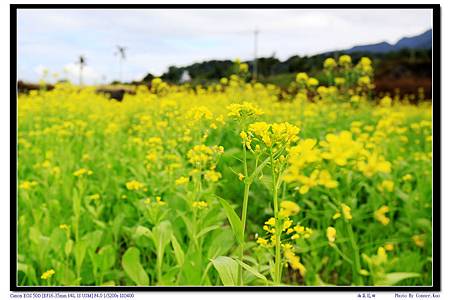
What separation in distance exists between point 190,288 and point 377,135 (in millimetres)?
1213

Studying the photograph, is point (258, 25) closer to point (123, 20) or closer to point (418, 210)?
point (123, 20)

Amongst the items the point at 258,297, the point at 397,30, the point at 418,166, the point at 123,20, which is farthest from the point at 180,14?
the point at 418,166

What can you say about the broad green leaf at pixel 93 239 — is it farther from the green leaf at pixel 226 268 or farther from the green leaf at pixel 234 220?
the green leaf at pixel 234 220

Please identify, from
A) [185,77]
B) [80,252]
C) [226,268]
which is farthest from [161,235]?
[185,77]

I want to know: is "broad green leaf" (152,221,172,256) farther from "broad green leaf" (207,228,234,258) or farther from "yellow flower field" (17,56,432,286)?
"broad green leaf" (207,228,234,258)

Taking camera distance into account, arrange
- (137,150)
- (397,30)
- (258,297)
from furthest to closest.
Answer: (137,150), (397,30), (258,297)

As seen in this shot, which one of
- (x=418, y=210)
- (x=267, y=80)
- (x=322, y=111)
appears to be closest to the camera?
(x=418, y=210)

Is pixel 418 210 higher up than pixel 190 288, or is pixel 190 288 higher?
pixel 418 210

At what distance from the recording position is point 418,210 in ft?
5.90

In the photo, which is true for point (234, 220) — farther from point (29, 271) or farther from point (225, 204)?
point (29, 271)

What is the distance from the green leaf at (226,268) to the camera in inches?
38.4

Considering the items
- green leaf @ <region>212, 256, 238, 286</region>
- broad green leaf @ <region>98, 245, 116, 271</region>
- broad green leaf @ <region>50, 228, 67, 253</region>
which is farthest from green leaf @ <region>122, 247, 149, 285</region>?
green leaf @ <region>212, 256, 238, 286</region>

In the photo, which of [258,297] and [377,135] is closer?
[258,297]
